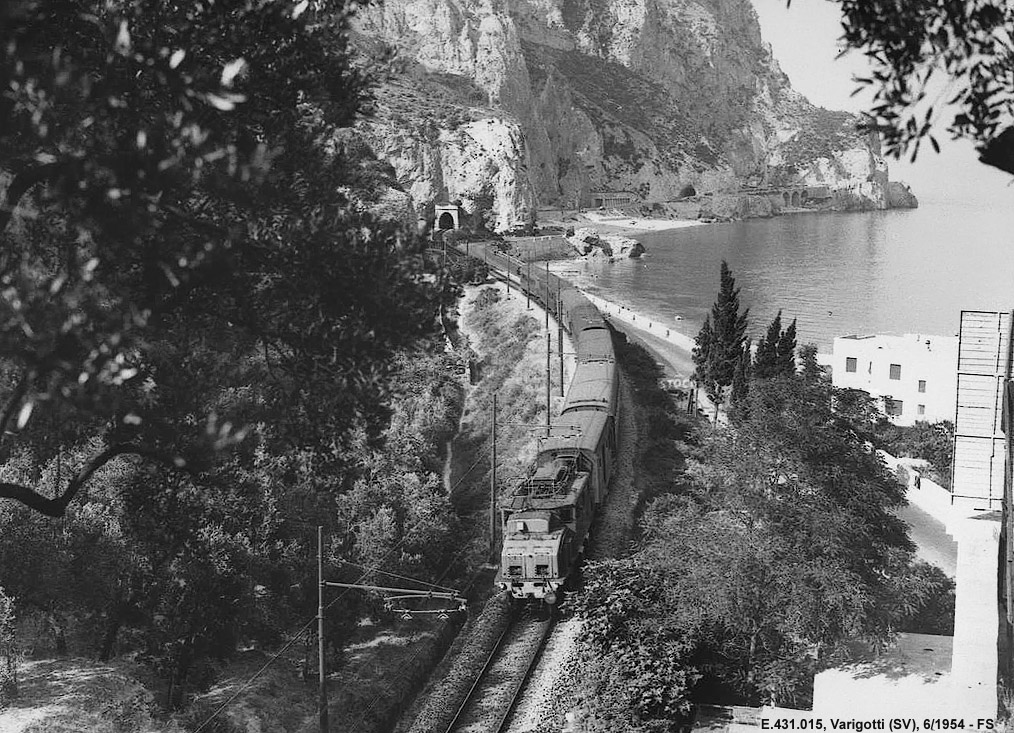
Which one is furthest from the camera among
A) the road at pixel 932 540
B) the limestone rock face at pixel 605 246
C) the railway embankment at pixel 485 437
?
the limestone rock face at pixel 605 246

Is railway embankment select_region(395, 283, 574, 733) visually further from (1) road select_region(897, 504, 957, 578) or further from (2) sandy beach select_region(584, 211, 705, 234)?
(2) sandy beach select_region(584, 211, 705, 234)

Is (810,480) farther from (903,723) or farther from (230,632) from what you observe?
(230,632)

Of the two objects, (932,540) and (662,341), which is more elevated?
(662,341)

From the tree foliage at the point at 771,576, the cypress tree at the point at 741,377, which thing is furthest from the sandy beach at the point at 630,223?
the tree foliage at the point at 771,576

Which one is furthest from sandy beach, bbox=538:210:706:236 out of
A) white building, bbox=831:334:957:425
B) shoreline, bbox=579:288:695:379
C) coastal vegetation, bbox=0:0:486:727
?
coastal vegetation, bbox=0:0:486:727

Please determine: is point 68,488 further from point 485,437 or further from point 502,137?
point 502,137

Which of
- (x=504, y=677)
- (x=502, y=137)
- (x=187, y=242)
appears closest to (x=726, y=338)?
(x=504, y=677)

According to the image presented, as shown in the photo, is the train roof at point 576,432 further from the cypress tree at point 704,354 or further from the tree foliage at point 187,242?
the tree foliage at point 187,242
